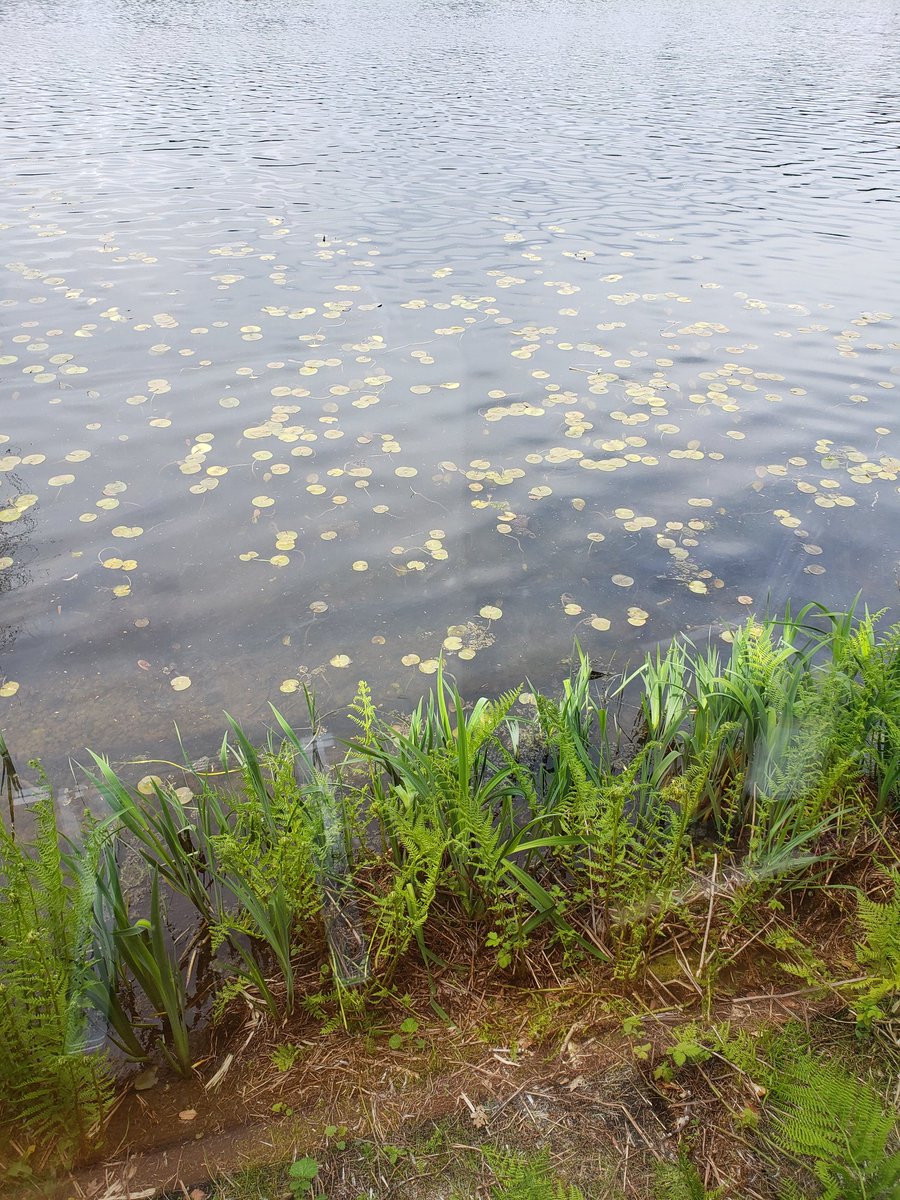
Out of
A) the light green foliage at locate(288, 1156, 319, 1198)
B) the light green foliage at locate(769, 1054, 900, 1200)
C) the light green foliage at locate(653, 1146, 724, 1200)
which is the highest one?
the light green foliage at locate(769, 1054, 900, 1200)

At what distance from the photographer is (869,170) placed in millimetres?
10383

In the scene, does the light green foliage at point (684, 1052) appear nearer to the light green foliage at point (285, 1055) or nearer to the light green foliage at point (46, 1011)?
the light green foliage at point (285, 1055)

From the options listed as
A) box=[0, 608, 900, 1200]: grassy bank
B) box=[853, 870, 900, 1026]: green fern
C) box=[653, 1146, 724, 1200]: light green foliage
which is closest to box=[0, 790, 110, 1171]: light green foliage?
box=[0, 608, 900, 1200]: grassy bank

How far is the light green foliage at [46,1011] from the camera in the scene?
1.65m

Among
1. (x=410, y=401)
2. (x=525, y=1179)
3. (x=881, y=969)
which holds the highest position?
(x=410, y=401)

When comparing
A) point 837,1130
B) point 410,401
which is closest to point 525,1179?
point 837,1130

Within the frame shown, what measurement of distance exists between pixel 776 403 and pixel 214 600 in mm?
3767

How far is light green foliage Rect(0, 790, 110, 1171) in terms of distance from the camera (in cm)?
165

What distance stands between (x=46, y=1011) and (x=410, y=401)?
13.6 ft

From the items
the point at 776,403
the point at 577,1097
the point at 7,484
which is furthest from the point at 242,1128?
the point at 776,403

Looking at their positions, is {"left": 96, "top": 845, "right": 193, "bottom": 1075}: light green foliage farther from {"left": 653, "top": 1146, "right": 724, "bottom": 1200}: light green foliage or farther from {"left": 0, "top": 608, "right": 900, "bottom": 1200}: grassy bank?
{"left": 653, "top": 1146, "right": 724, "bottom": 1200}: light green foliage

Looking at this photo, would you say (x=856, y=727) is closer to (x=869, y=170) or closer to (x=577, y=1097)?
(x=577, y=1097)

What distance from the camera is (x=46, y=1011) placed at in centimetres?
170

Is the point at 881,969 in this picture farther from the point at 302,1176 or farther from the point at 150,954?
the point at 150,954
